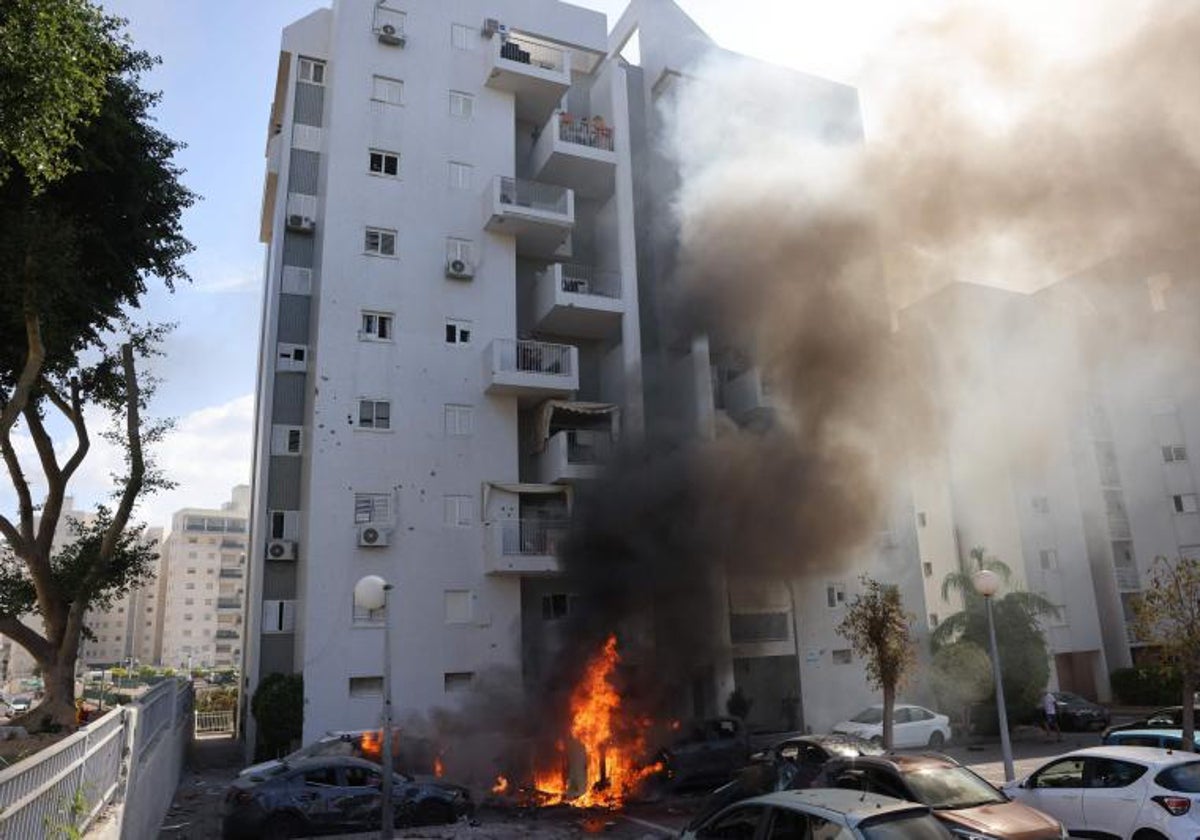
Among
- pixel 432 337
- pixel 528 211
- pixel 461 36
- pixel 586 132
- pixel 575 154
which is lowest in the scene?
pixel 432 337

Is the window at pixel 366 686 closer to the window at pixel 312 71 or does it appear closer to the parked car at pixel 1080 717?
the window at pixel 312 71

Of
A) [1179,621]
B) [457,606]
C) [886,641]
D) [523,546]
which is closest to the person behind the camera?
[1179,621]

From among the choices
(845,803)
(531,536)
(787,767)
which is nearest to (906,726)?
(787,767)

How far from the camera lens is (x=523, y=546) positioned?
70.4 feet

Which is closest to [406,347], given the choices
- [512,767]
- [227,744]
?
[512,767]

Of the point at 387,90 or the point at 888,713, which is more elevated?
the point at 387,90

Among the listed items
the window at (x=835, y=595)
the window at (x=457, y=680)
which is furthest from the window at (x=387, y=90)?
the window at (x=835, y=595)

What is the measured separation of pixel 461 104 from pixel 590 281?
6.69m

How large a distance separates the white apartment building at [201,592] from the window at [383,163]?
84168 mm

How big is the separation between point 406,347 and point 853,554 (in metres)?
14.1

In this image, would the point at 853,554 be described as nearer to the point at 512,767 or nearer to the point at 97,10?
the point at 512,767

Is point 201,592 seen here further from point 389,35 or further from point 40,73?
point 40,73

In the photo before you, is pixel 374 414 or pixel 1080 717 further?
pixel 1080 717

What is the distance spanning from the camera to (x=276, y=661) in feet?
71.5
